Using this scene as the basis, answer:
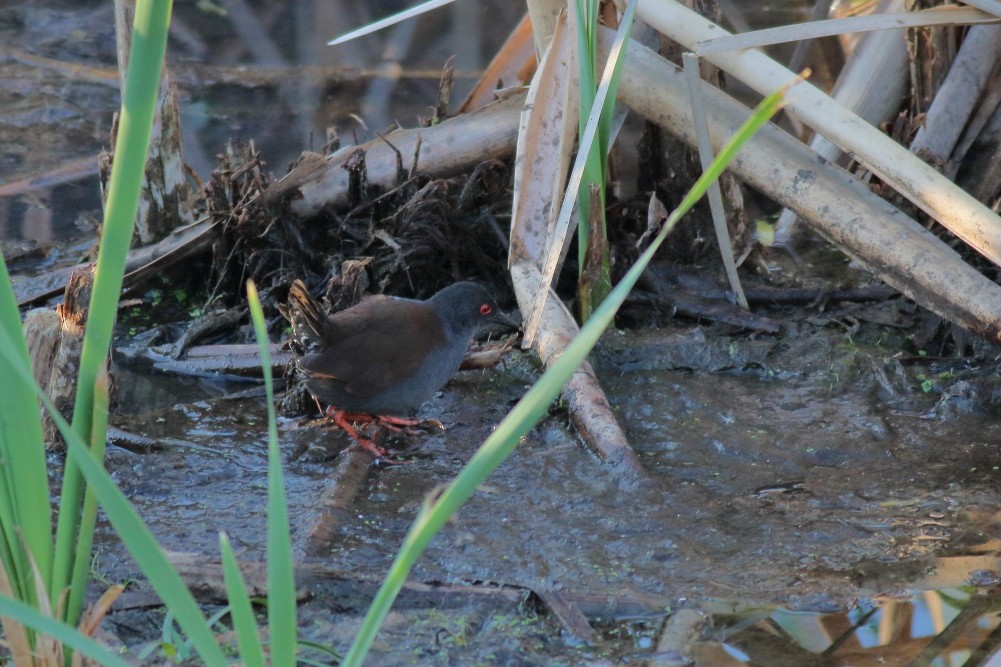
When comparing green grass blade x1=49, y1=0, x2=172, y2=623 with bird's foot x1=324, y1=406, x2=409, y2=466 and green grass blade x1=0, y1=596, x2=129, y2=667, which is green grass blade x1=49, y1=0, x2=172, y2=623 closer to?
green grass blade x1=0, y1=596, x2=129, y2=667

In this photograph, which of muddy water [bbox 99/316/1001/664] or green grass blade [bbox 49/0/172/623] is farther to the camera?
muddy water [bbox 99/316/1001/664]

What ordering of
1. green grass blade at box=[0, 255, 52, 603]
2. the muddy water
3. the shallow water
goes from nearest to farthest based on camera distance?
green grass blade at box=[0, 255, 52, 603] < the shallow water < the muddy water

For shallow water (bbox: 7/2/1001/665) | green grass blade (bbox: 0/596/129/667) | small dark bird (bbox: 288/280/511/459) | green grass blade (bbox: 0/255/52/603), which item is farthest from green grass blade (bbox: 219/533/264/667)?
small dark bird (bbox: 288/280/511/459)

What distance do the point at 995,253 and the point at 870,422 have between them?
2.96ft

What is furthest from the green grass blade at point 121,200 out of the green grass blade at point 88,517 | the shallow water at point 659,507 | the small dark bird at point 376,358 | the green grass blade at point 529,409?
the small dark bird at point 376,358

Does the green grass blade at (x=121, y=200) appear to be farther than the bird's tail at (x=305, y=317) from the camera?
No

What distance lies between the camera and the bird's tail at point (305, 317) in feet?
12.8

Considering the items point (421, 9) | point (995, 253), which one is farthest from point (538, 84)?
point (995, 253)

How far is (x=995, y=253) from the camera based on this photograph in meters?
3.70

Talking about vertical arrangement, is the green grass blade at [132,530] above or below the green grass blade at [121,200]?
below

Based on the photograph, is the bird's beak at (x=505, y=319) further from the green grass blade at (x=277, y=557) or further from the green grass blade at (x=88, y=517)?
the green grass blade at (x=277, y=557)

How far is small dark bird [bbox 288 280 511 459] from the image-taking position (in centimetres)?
418

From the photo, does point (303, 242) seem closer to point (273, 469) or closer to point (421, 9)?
point (421, 9)

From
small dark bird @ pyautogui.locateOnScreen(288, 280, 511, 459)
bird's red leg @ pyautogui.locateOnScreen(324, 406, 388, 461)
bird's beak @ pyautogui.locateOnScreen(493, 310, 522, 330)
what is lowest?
bird's red leg @ pyautogui.locateOnScreen(324, 406, 388, 461)
